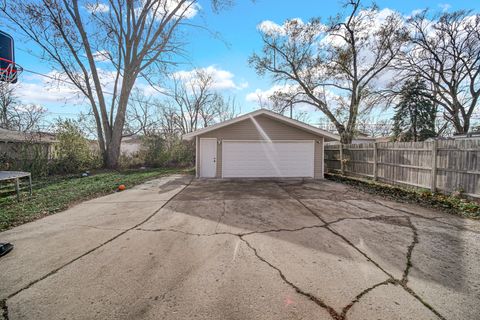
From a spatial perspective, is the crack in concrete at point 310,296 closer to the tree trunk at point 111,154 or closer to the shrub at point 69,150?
the shrub at point 69,150

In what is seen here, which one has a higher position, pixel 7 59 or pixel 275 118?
pixel 7 59

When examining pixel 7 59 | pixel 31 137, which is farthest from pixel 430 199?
pixel 31 137

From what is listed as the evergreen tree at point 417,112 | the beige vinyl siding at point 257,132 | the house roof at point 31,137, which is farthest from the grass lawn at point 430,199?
the house roof at point 31,137

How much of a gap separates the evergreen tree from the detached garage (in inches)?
373

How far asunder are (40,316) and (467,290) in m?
3.97

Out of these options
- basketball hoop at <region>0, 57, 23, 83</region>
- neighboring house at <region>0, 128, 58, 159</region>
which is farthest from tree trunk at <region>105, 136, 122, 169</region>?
basketball hoop at <region>0, 57, 23, 83</region>

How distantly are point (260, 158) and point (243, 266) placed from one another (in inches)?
296

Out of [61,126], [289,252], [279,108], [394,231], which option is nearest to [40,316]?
[289,252]

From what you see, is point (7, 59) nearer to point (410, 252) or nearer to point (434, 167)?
point (410, 252)

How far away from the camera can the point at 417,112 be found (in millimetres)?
14703

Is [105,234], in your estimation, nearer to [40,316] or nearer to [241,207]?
[40,316]

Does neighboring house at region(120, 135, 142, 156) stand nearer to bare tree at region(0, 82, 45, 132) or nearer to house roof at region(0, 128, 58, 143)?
house roof at region(0, 128, 58, 143)

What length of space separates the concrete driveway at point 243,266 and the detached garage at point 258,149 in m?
5.34

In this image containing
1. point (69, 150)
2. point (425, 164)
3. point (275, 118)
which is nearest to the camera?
point (425, 164)
